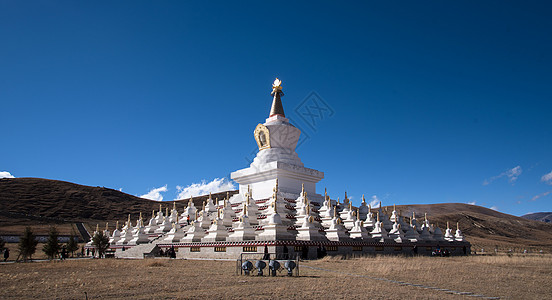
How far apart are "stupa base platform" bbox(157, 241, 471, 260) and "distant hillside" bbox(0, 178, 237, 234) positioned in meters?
43.8

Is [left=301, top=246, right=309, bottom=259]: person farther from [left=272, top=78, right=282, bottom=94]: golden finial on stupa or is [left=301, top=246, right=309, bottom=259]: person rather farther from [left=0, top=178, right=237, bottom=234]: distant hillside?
[left=0, top=178, right=237, bottom=234]: distant hillside

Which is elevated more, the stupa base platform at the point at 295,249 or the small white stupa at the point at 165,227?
the small white stupa at the point at 165,227

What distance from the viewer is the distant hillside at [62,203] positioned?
208 feet

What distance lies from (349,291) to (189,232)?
16620 mm

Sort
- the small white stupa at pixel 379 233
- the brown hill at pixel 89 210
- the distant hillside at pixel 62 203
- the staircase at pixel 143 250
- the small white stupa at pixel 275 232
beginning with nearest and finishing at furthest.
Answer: the small white stupa at pixel 275 232 < the small white stupa at pixel 379 233 < the staircase at pixel 143 250 < the brown hill at pixel 89 210 < the distant hillside at pixel 62 203

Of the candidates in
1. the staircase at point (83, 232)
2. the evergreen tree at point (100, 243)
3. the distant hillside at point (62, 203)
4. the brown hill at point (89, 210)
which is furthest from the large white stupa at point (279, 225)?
the distant hillside at point (62, 203)

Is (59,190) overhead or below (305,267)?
overhead

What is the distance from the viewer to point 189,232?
2509cm

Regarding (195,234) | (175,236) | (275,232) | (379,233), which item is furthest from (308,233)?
(175,236)

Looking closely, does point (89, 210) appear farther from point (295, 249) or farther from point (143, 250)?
point (295, 249)

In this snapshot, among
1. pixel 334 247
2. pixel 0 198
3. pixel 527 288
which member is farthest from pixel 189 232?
pixel 0 198

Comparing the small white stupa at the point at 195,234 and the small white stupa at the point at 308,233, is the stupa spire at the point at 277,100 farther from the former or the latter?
the small white stupa at the point at 308,233

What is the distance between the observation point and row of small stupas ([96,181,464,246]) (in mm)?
21656

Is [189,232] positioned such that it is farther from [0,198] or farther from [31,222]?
[0,198]
